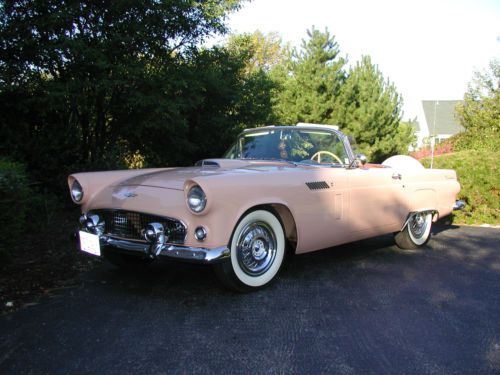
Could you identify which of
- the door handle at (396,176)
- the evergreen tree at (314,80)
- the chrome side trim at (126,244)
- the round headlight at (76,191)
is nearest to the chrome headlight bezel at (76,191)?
the round headlight at (76,191)

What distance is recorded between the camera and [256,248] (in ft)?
11.4

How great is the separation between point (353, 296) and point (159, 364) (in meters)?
1.72

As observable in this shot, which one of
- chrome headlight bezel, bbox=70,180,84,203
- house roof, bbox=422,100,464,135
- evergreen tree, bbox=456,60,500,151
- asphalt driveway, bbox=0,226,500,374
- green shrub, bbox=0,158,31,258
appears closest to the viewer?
asphalt driveway, bbox=0,226,500,374

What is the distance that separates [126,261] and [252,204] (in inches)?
63.4

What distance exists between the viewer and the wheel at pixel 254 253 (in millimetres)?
3261

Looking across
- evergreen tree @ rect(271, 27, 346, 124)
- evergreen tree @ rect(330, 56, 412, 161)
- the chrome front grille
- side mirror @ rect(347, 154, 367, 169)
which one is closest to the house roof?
evergreen tree @ rect(330, 56, 412, 161)

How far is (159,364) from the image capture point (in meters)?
2.34

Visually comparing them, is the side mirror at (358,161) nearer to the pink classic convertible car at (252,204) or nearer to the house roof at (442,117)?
the pink classic convertible car at (252,204)

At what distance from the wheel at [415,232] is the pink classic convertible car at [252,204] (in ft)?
0.36

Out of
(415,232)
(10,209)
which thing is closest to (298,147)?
(415,232)

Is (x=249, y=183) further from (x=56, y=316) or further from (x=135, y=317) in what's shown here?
(x=56, y=316)

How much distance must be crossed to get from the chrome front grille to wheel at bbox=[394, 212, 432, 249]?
2967mm

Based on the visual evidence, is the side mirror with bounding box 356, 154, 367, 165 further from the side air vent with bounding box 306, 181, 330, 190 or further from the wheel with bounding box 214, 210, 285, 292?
the wheel with bounding box 214, 210, 285, 292

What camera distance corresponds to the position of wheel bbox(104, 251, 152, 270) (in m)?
4.04
